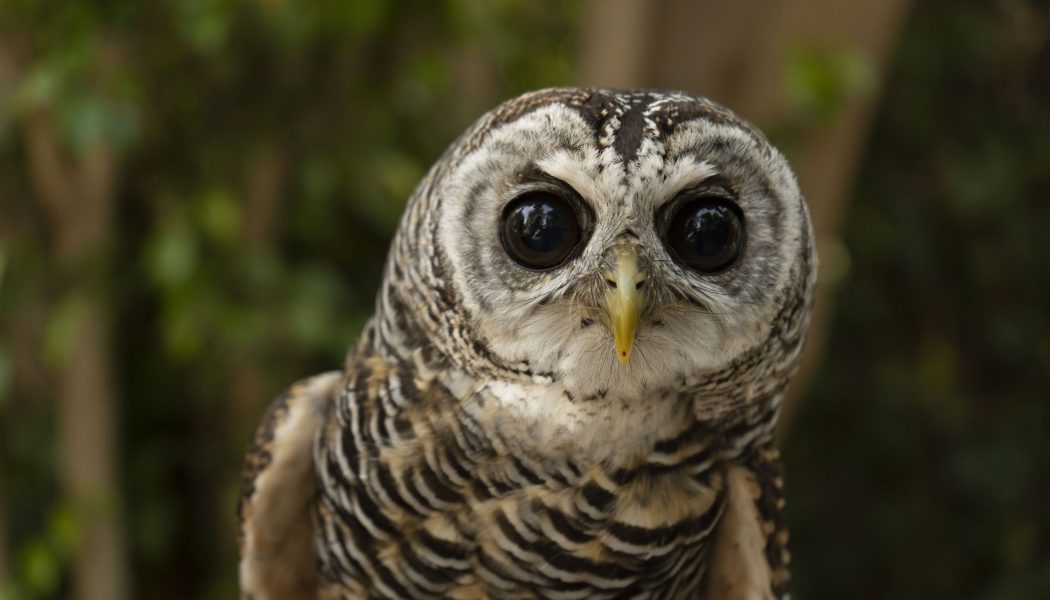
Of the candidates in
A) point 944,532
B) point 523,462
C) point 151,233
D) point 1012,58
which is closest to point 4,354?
point 151,233

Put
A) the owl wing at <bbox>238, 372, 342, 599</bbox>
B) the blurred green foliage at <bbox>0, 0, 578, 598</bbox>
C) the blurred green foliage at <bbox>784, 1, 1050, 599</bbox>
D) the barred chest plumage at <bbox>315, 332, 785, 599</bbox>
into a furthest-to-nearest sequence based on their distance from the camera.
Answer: the blurred green foliage at <bbox>784, 1, 1050, 599</bbox>
the blurred green foliage at <bbox>0, 0, 578, 598</bbox>
the owl wing at <bbox>238, 372, 342, 599</bbox>
the barred chest plumage at <bbox>315, 332, 785, 599</bbox>

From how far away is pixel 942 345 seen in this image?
338cm

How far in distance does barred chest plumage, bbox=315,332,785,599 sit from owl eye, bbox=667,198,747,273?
193mm

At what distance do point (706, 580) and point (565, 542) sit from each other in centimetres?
26

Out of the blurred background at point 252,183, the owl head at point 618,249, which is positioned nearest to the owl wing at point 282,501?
the owl head at point 618,249

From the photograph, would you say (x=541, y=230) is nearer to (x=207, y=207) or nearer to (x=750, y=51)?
(x=207, y=207)

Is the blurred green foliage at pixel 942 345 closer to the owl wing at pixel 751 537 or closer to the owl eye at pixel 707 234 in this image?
the owl wing at pixel 751 537

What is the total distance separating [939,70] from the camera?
3.14 m

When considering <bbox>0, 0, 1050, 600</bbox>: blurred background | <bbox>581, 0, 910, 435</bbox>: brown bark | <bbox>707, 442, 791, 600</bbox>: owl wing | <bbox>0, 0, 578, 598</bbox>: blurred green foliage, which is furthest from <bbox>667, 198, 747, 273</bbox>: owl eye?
<bbox>581, 0, 910, 435</bbox>: brown bark

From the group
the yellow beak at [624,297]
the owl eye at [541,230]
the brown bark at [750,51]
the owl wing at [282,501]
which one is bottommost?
the owl wing at [282,501]

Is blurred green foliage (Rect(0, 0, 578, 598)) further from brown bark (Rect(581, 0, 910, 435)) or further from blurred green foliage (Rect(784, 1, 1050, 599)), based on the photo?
blurred green foliage (Rect(784, 1, 1050, 599))

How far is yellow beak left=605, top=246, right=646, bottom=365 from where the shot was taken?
37.8 inches

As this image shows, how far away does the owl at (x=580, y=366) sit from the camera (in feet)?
3.31

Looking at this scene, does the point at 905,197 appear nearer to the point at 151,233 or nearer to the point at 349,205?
the point at 349,205
